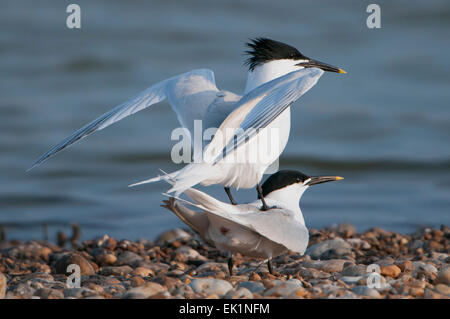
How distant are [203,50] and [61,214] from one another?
6255 mm

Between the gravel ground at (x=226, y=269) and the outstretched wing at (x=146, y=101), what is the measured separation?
87 cm

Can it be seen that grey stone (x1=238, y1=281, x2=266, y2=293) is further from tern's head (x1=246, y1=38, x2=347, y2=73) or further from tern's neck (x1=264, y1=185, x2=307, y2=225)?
tern's head (x1=246, y1=38, x2=347, y2=73)

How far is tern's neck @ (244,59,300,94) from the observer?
17.6 feet

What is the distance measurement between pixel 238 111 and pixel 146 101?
1.22 metres

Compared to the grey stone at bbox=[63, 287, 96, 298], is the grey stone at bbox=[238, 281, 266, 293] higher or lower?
higher

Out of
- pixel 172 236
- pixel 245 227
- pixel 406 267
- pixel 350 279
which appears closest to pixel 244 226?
pixel 245 227

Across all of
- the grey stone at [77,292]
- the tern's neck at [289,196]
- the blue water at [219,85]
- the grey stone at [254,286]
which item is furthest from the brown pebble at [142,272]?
the blue water at [219,85]

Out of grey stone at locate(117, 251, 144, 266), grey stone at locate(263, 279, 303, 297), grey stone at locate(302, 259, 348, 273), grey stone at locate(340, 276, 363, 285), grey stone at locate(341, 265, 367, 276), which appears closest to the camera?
grey stone at locate(263, 279, 303, 297)

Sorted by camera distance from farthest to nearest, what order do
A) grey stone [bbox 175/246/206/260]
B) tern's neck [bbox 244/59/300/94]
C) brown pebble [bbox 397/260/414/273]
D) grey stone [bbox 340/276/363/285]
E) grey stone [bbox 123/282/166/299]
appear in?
grey stone [bbox 175/246/206/260] < tern's neck [bbox 244/59/300/94] < brown pebble [bbox 397/260/414/273] < grey stone [bbox 340/276/363/285] < grey stone [bbox 123/282/166/299]

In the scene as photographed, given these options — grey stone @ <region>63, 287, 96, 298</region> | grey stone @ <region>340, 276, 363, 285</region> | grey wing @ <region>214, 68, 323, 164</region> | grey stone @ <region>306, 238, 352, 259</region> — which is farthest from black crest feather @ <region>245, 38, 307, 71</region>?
grey stone @ <region>63, 287, 96, 298</region>

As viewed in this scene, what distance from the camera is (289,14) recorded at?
49.3 feet

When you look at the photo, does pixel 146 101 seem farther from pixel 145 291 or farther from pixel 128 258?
pixel 145 291

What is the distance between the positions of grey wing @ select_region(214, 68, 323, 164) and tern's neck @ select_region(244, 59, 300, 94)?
72 centimetres
